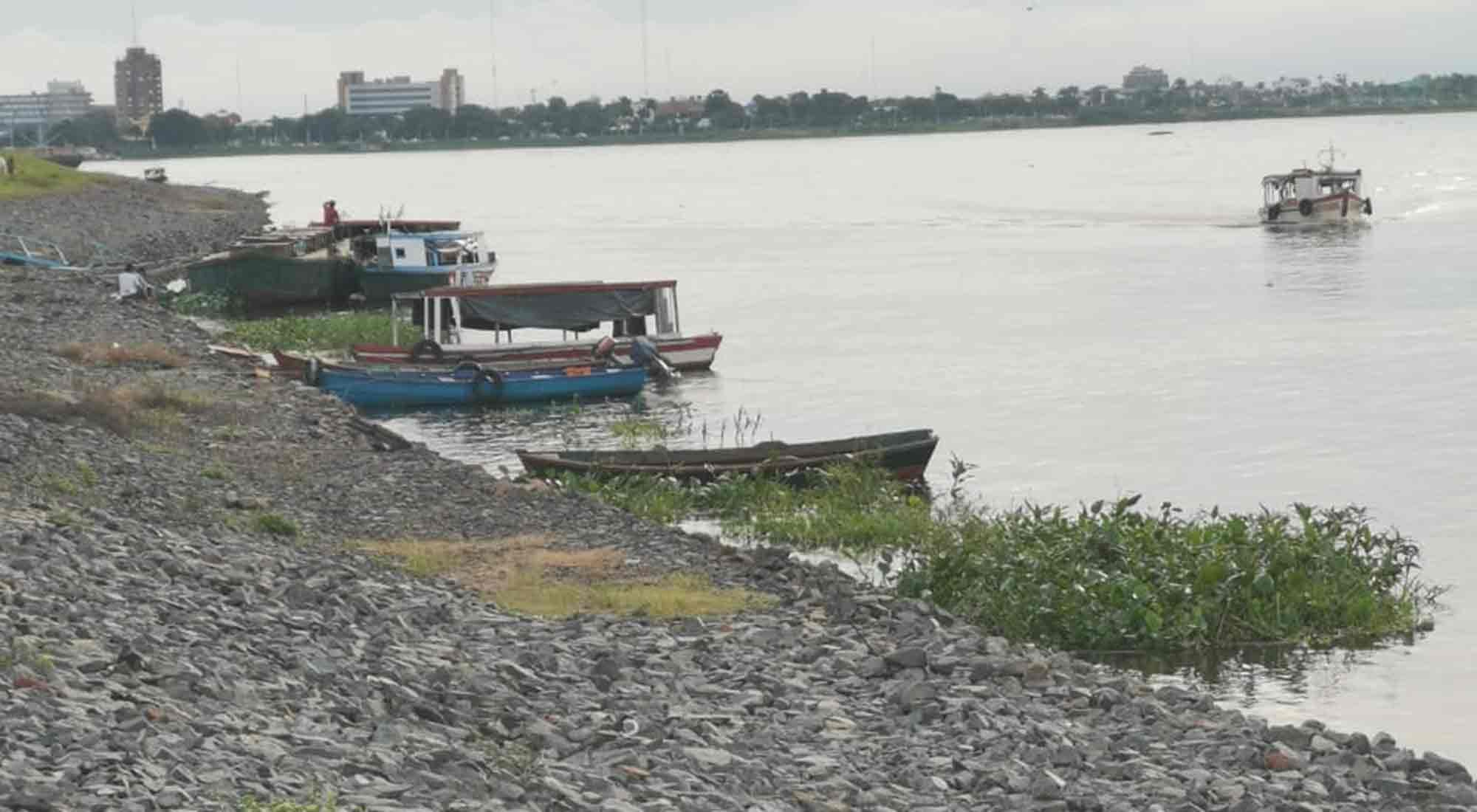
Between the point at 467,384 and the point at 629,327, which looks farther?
the point at 629,327

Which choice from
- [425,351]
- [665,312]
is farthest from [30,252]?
[425,351]

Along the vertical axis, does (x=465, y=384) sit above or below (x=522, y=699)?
below

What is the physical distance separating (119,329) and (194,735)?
36.6 metres

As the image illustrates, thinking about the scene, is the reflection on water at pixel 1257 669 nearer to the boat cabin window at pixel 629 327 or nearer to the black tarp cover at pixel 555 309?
the black tarp cover at pixel 555 309

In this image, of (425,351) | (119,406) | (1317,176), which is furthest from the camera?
(1317,176)

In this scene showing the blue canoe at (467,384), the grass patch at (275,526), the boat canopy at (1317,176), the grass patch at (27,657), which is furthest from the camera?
the boat canopy at (1317,176)

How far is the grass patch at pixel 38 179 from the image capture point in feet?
342

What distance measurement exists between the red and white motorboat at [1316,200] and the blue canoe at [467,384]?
6494 cm

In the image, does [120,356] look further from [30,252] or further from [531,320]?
[30,252]

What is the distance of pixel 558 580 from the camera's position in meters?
Result: 21.5

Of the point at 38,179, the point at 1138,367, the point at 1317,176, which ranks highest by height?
the point at 38,179

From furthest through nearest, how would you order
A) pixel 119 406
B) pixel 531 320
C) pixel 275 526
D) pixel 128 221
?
1. pixel 128 221
2. pixel 531 320
3. pixel 119 406
4. pixel 275 526

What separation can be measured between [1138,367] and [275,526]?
32424 millimetres

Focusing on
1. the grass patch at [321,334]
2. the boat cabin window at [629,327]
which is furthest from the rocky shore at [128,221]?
the boat cabin window at [629,327]
